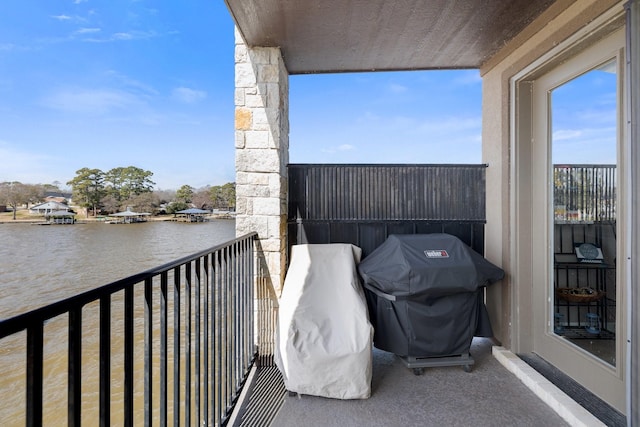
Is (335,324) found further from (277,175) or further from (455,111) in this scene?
(455,111)

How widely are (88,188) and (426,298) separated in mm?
4366

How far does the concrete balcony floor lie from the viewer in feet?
5.57

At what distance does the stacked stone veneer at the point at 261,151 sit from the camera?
236 centimetres

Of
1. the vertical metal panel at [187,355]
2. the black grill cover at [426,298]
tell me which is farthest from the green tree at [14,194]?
the black grill cover at [426,298]

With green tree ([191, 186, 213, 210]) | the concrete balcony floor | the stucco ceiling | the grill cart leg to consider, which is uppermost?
the stucco ceiling

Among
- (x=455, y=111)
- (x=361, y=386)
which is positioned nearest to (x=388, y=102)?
(x=455, y=111)

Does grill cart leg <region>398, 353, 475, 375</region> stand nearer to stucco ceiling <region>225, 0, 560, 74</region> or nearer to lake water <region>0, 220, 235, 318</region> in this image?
lake water <region>0, 220, 235, 318</region>

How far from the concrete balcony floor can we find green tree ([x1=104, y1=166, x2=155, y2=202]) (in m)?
3.52

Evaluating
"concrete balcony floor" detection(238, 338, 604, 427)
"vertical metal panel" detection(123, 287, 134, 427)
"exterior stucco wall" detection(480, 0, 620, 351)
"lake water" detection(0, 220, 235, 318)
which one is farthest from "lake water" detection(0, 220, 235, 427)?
"exterior stucco wall" detection(480, 0, 620, 351)

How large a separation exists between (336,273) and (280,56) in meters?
1.78

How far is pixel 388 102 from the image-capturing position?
599 cm

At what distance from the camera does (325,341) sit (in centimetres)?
183

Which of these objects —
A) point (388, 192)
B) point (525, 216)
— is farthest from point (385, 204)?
point (525, 216)

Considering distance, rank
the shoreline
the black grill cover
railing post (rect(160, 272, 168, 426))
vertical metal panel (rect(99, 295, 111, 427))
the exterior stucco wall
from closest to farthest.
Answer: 1. vertical metal panel (rect(99, 295, 111, 427))
2. railing post (rect(160, 272, 168, 426))
3. the black grill cover
4. the exterior stucco wall
5. the shoreline
